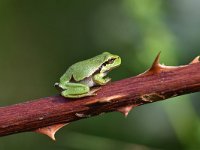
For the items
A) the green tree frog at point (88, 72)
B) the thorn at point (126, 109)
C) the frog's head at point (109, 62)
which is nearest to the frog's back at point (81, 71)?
the green tree frog at point (88, 72)

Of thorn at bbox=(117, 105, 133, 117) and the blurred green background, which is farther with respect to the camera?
the blurred green background

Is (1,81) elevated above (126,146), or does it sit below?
above

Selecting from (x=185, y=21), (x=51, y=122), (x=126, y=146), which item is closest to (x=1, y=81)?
(x=185, y=21)

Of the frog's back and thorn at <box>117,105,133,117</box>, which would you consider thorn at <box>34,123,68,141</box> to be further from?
the frog's back

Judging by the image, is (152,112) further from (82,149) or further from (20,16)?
(20,16)

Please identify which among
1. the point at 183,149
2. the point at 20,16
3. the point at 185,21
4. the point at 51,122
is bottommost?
the point at 183,149

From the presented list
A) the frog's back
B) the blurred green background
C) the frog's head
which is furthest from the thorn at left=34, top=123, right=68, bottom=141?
the frog's head

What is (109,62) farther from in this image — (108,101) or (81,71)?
(108,101)
